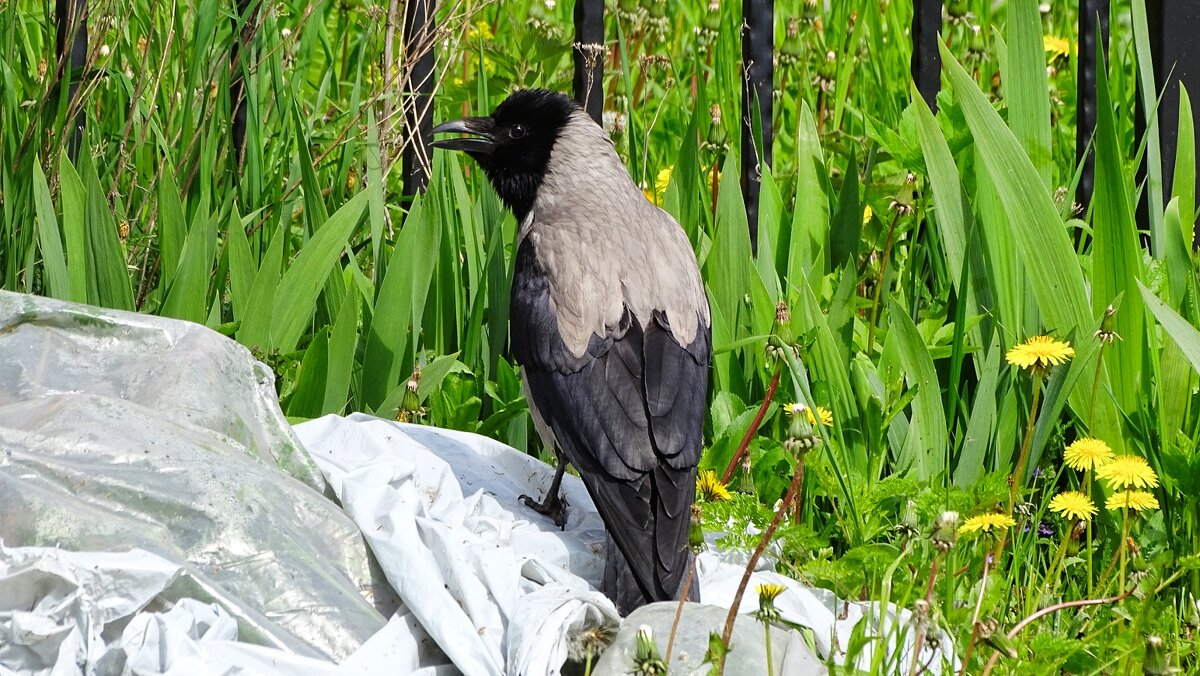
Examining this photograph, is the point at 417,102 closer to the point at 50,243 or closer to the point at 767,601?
the point at 50,243

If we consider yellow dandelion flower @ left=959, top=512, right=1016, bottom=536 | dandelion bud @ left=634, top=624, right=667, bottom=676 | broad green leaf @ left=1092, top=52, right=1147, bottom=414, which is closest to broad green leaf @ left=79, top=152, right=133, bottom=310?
dandelion bud @ left=634, top=624, right=667, bottom=676

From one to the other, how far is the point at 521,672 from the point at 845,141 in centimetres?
282

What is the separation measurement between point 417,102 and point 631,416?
1.82 meters

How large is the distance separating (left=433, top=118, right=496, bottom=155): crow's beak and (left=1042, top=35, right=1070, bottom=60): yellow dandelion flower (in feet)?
9.11

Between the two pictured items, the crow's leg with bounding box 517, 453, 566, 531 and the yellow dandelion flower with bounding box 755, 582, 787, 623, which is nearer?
the yellow dandelion flower with bounding box 755, 582, 787, 623

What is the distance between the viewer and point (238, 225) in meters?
3.26

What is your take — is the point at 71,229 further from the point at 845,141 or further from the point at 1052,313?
the point at 845,141

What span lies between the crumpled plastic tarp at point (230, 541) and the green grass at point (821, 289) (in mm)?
306

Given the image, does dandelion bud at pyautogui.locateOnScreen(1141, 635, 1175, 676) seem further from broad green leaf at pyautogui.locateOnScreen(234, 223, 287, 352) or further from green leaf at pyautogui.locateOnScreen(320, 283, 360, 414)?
broad green leaf at pyautogui.locateOnScreen(234, 223, 287, 352)

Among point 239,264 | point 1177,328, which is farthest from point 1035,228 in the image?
point 239,264

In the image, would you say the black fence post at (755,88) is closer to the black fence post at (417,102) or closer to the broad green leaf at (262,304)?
the black fence post at (417,102)

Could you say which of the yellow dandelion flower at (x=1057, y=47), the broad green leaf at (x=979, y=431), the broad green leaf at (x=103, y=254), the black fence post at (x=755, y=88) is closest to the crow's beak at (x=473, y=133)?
the black fence post at (x=755, y=88)

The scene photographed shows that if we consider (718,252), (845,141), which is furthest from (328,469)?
(845,141)

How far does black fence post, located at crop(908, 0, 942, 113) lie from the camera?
13.3 ft
